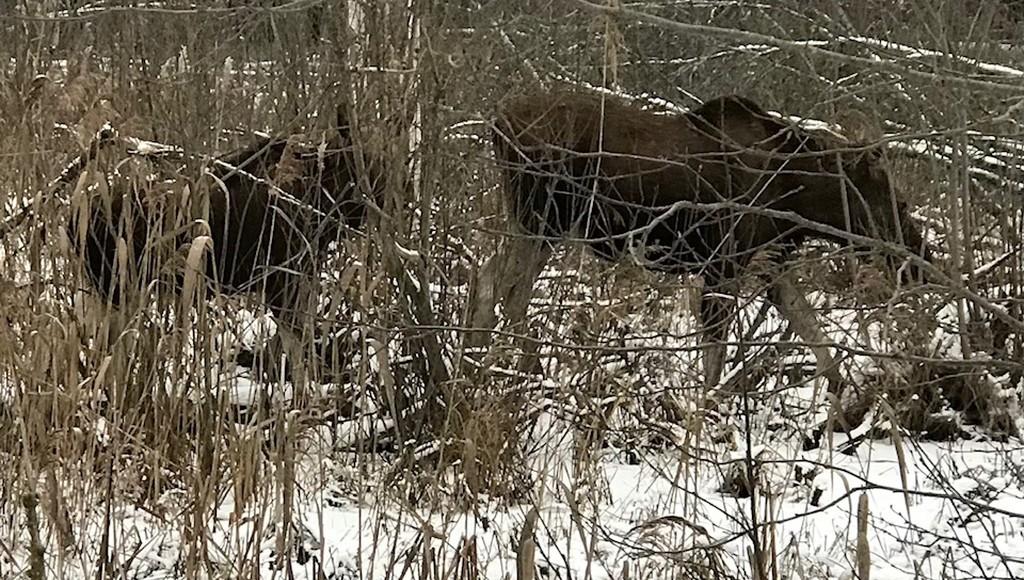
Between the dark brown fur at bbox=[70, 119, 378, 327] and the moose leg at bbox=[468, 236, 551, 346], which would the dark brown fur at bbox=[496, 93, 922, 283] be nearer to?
the moose leg at bbox=[468, 236, 551, 346]

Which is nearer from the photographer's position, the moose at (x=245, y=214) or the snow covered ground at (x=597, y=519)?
the snow covered ground at (x=597, y=519)

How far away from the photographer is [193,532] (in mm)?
2391

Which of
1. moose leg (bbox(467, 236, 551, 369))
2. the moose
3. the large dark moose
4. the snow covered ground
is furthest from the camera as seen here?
the large dark moose

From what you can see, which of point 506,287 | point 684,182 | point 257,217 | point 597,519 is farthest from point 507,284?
point 684,182

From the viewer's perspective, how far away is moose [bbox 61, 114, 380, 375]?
3006 mm

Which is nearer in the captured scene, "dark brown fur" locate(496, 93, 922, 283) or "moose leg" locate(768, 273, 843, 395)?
"moose leg" locate(768, 273, 843, 395)

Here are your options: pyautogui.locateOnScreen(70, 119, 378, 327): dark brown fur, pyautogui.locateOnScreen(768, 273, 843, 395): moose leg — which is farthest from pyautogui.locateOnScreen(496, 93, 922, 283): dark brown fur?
pyautogui.locateOnScreen(70, 119, 378, 327): dark brown fur

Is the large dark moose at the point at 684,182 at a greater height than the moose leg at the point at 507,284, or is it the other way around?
the large dark moose at the point at 684,182

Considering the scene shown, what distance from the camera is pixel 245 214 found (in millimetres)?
3746

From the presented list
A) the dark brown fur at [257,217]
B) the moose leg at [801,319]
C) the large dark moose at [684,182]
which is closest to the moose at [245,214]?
the dark brown fur at [257,217]

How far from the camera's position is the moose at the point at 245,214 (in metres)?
3.01

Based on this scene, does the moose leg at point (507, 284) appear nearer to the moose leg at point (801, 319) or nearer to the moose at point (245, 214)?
the moose at point (245, 214)

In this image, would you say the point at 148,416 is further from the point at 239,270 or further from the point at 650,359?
the point at 650,359

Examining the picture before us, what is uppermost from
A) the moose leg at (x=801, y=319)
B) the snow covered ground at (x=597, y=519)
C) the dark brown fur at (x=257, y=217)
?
the dark brown fur at (x=257, y=217)
